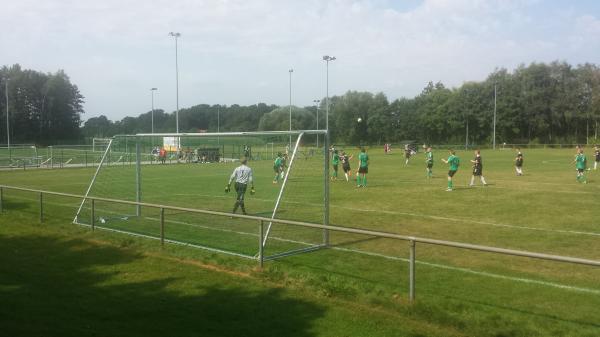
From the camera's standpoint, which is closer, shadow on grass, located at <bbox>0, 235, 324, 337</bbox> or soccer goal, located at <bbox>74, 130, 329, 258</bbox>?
shadow on grass, located at <bbox>0, 235, 324, 337</bbox>

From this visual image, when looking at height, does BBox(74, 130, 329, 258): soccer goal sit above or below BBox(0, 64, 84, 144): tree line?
below

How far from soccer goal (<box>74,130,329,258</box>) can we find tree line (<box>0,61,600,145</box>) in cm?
5773

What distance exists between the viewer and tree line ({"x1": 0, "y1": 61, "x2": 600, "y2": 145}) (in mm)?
84812

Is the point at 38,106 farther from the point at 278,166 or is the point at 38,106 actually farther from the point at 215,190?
the point at 278,166

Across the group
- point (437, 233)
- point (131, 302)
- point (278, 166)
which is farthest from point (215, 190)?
point (131, 302)

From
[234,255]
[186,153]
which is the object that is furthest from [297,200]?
[234,255]

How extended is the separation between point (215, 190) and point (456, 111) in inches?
2997

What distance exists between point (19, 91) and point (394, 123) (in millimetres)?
64100

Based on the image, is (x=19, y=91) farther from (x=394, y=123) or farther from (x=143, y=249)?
(x=143, y=249)

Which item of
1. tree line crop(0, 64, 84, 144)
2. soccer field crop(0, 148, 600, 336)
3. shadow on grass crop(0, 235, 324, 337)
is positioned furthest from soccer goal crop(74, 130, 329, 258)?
tree line crop(0, 64, 84, 144)

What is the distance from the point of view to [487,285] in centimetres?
838

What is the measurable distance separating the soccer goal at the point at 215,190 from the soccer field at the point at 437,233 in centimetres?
10

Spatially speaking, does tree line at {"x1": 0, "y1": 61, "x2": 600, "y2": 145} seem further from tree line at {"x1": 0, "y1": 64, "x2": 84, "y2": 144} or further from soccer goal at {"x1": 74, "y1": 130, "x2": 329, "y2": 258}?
soccer goal at {"x1": 74, "y1": 130, "x2": 329, "y2": 258}

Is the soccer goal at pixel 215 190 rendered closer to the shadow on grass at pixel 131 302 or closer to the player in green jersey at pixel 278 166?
the player in green jersey at pixel 278 166
